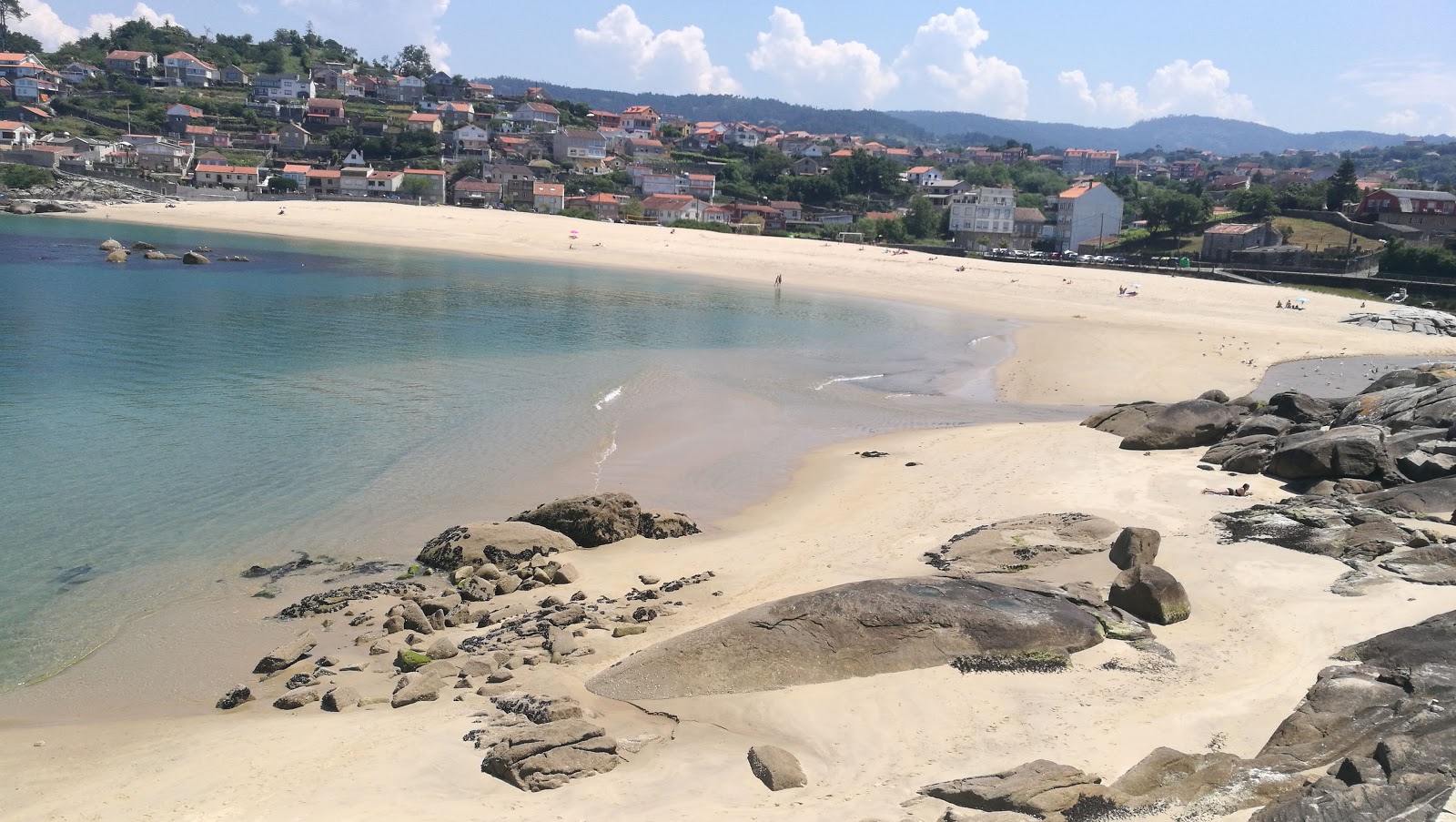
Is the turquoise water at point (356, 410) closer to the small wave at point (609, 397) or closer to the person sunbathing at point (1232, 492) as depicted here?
the small wave at point (609, 397)

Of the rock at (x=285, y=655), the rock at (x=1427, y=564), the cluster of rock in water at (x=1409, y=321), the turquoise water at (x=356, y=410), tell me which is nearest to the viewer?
the rock at (x=1427, y=564)

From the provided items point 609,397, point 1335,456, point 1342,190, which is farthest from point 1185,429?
point 1342,190

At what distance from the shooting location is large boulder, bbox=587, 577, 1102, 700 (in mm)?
9234


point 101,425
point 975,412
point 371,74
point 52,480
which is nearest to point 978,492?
point 975,412

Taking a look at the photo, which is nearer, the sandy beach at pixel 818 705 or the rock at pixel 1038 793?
the rock at pixel 1038 793

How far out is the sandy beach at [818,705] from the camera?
24.6 ft

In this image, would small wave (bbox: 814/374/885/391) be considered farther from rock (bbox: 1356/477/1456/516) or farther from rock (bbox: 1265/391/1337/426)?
rock (bbox: 1356/477/1456/516)

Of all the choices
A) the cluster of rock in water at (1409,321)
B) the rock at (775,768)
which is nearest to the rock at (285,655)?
the rock at (775,768)

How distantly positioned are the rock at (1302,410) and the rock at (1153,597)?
12.1 meters

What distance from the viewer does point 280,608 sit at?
41.9 ft

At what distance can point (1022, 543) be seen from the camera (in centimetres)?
1319

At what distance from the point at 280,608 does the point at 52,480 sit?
26.3ft

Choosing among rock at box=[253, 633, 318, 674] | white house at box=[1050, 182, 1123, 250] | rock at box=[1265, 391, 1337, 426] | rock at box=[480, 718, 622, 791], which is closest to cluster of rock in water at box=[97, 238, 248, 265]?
rock at box=[253, 633, 318, 674]

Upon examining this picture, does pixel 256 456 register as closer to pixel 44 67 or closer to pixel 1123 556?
pixel 1123 556
